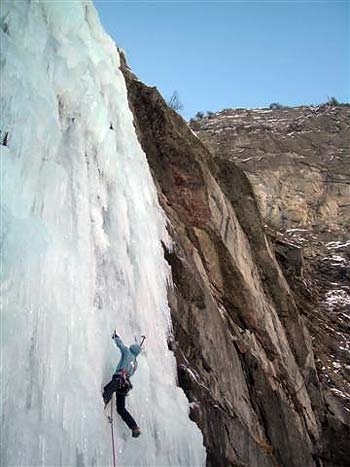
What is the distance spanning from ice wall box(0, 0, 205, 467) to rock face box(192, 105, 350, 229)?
14513mm

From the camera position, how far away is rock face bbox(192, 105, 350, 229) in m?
24.0

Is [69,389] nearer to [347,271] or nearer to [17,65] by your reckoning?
[17,65]

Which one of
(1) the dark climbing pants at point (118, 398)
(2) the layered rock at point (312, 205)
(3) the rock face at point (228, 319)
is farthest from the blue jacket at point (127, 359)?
(2) the layered rock at point (312, 205)

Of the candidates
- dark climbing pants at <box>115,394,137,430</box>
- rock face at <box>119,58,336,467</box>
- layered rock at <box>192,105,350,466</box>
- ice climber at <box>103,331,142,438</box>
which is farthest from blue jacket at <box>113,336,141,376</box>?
layered rock at <box>192,105,350,466</box>

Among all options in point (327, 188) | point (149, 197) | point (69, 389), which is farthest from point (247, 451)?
point (327, 188)

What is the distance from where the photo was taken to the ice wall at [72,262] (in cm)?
491

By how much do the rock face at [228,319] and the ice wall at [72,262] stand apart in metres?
0.63

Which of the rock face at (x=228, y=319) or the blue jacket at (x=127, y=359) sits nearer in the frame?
the blue jacket at (x=127, y=359)

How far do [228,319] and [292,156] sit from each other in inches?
718

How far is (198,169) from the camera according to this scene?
39.6 ft

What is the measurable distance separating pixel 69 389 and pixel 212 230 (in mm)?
6728

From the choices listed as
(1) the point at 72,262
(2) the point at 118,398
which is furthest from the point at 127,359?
(1) the point at 72,262

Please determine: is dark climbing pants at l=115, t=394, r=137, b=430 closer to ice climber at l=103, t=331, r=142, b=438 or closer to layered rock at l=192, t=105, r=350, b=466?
ice climber at l=103, t=331, r=142, b=438

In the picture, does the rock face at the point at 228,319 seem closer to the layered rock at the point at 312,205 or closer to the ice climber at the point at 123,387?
the layered rock at the point at 312,205
